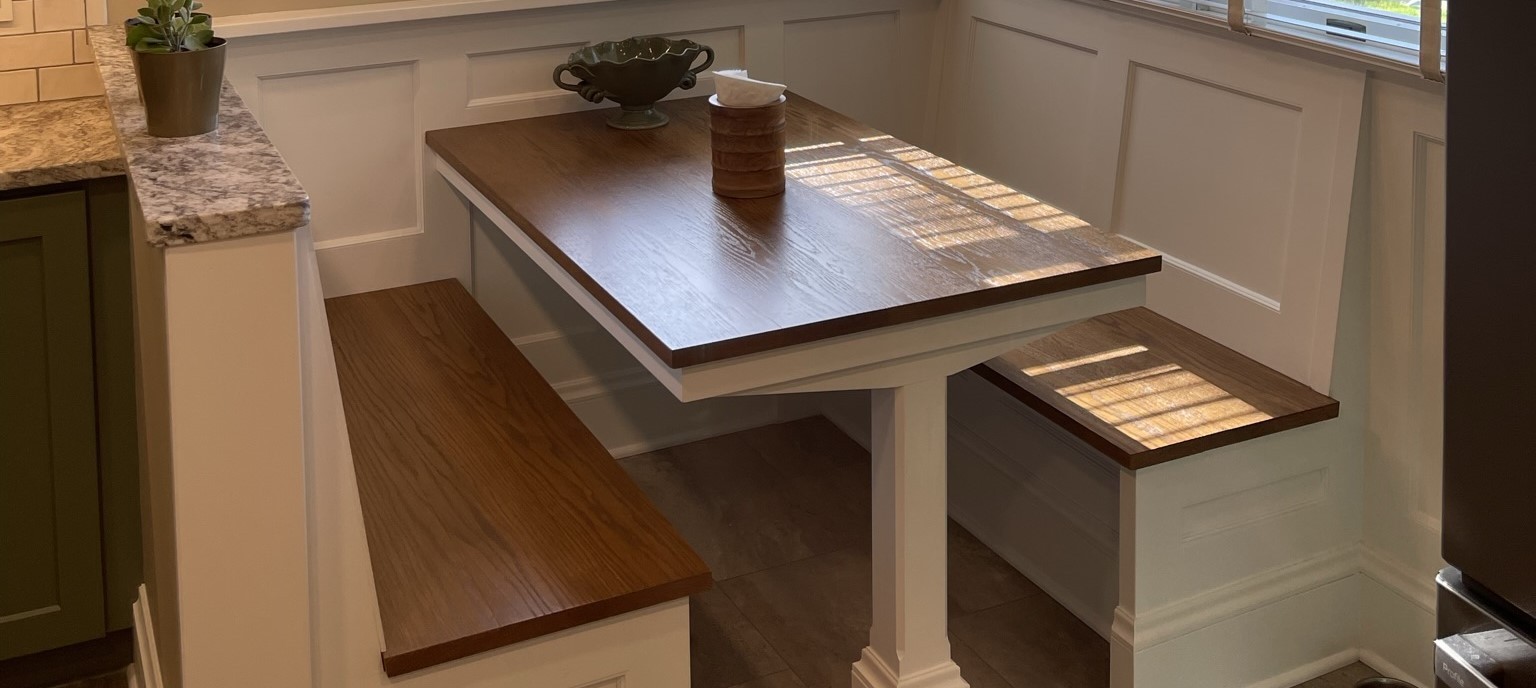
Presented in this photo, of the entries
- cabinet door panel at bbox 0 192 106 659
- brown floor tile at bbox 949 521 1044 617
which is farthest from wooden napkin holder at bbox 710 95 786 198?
cabinet door panel at bbox 0 192 106 659

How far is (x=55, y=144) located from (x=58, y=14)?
383 millimetres

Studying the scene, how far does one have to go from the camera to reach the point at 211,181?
5.34 feet

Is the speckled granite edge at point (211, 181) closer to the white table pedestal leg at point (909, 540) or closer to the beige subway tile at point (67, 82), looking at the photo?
the beige subway tile at point (67, 82)

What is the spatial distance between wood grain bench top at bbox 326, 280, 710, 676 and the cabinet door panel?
0.48 meters

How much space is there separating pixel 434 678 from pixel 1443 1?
71.3 inches

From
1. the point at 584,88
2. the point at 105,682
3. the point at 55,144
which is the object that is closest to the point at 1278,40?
the point at 584,88

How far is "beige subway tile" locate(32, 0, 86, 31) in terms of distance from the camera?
8.66 ft

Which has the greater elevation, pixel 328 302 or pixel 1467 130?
pixel 1467 130

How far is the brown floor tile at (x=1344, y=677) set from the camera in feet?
8.59

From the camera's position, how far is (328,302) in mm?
3059

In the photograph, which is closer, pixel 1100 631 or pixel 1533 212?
pixel 1533 212

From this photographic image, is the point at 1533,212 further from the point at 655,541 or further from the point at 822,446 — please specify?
the point at 822,446

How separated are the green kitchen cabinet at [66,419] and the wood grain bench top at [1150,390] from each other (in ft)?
5.25

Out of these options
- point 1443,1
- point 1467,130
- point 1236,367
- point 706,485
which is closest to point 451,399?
point 706,485
